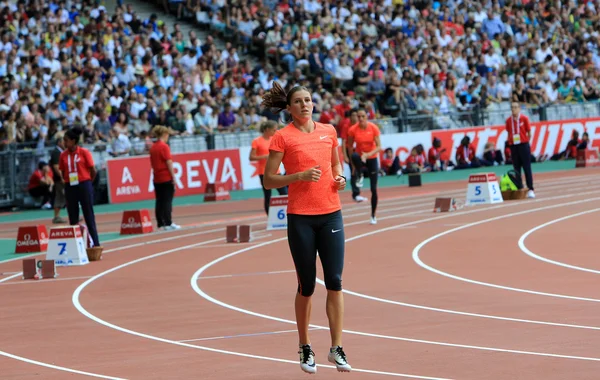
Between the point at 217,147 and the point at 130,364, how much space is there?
863 inches

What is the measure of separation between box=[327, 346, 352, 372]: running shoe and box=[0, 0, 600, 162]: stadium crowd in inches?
801

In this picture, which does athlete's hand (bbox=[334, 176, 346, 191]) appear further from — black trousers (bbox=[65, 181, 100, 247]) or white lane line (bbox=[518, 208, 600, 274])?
black trousers (bbox=[65, 181, 100, 247])

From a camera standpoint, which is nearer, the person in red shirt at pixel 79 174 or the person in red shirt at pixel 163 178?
the person in red shirt at pixel 79 174

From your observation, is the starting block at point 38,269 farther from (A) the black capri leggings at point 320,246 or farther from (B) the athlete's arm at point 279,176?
(A) the black capri leggings at point 320,246

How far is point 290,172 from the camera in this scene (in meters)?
8.41

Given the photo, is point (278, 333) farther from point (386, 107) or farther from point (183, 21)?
point (183, 21)

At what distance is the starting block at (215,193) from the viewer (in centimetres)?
2922

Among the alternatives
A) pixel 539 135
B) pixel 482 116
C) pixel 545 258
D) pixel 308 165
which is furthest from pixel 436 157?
pixel 308 165

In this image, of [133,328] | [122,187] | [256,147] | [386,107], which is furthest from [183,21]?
[133,328]

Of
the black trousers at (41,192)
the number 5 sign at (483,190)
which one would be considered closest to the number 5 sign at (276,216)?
the number 5 sign at (483,190)

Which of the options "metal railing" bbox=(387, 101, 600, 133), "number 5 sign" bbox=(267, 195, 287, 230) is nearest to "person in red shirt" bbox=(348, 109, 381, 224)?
"number 5 sign" bbox=(267, 195, 287, 230)

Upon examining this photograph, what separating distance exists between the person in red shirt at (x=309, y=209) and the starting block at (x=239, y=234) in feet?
32.8

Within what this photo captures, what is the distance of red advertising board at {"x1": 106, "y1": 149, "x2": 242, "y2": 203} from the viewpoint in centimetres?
2902

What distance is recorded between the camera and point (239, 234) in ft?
60.7
